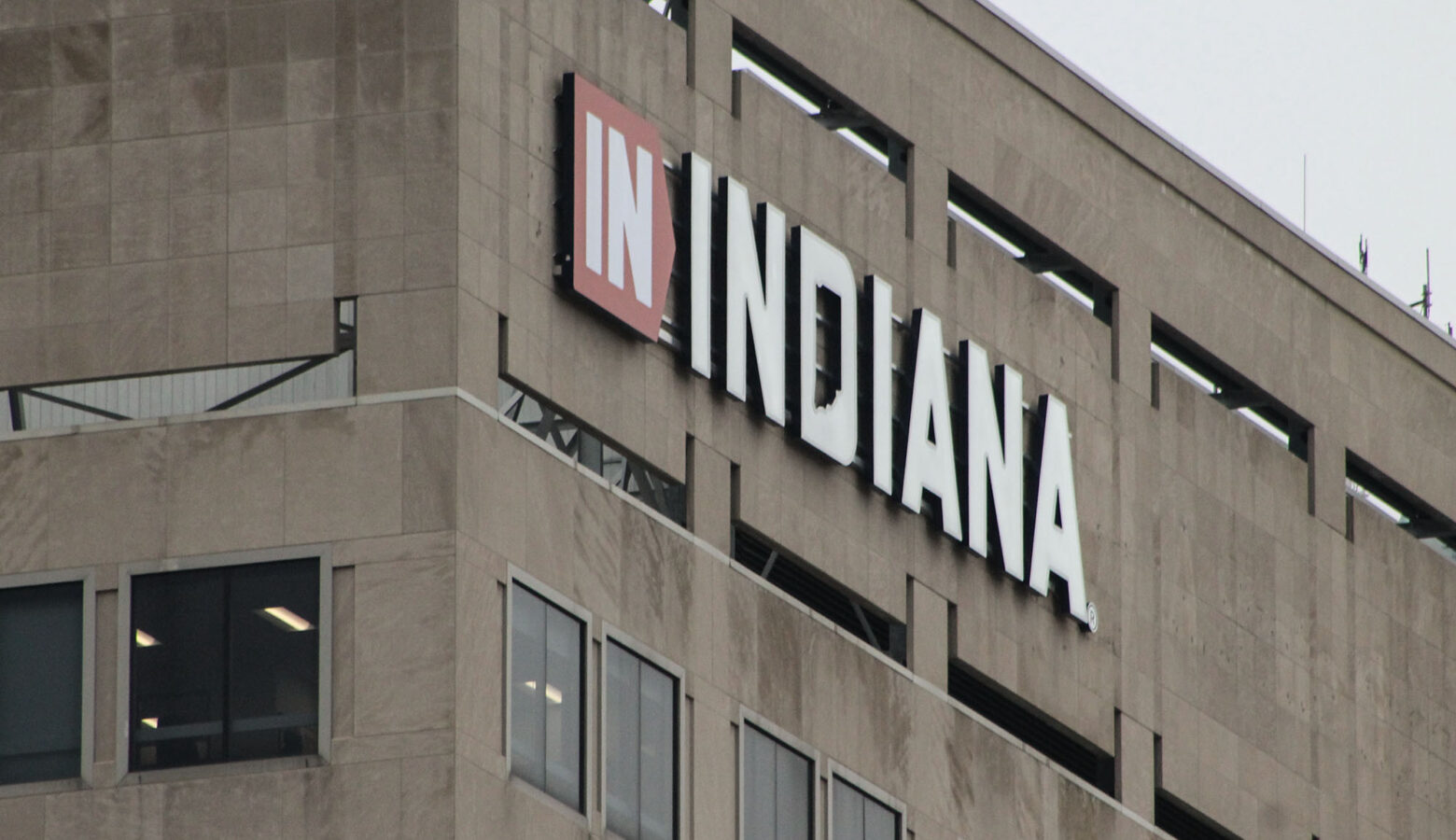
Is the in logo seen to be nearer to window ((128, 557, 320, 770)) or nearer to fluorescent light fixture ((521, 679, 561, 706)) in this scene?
fluorescent light fixture ((521, 679, 561, 706))

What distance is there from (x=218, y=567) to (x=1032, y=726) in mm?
19315

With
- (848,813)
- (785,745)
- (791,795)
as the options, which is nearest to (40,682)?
(785,745)

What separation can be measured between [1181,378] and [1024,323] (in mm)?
5645

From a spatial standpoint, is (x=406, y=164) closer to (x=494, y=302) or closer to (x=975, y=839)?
(x=494, y=302)

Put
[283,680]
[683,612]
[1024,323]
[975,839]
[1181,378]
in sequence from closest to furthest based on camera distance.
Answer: [283,680] < [683,612] < [975,839] < [1024,323] < [1181,378]

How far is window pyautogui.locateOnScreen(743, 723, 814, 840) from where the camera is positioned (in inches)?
2404

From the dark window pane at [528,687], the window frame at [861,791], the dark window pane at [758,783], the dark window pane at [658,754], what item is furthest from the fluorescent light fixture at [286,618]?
Answer: the window frame at [861,791]

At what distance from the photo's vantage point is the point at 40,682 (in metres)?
56.1

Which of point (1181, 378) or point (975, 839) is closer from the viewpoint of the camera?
point (975, 839)

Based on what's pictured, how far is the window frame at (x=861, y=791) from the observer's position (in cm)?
6262

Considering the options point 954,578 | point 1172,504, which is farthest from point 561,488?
point 1172,504

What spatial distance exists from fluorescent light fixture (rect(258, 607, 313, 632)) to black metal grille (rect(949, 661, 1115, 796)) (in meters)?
15.4

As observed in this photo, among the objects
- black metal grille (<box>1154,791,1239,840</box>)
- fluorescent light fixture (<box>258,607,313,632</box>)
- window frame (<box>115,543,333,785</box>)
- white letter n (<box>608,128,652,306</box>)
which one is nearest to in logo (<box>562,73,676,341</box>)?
Result: white letter n (<box>608,128,652,306</box>)

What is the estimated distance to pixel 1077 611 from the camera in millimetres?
70500
